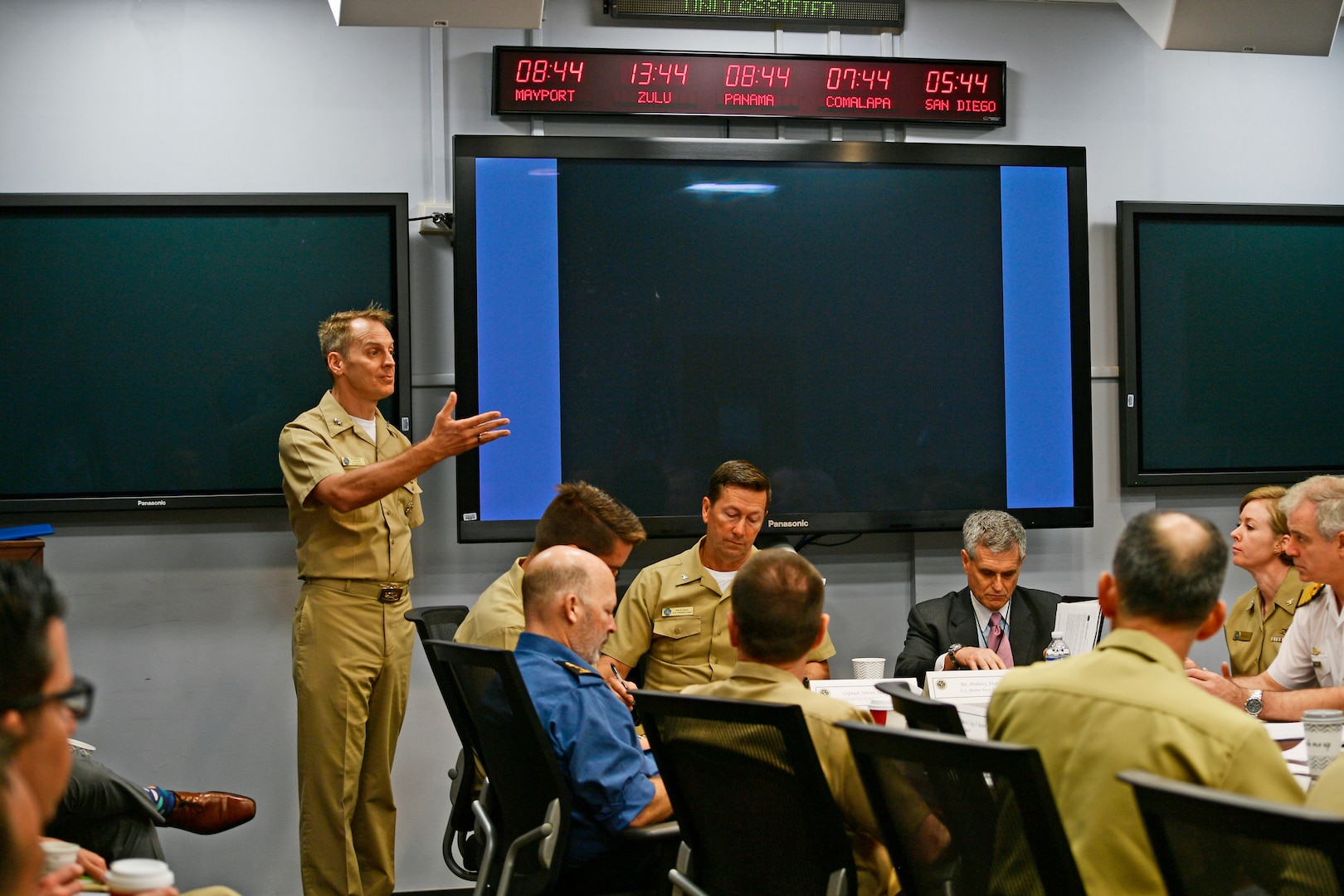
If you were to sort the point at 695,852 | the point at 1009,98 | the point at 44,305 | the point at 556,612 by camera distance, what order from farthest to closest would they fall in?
the point at 1009,98
the point at 44,305
the point at 556,612
the point at 695,852

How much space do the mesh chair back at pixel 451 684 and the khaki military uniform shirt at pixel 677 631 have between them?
56 cm

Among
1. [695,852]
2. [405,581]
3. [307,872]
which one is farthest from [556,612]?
[307,872]

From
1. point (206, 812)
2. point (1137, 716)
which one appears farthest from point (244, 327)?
point (1137, 716)

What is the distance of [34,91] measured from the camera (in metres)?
4.35

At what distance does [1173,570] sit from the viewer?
1743 millimetres

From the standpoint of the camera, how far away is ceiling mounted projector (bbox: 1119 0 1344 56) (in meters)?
3.68

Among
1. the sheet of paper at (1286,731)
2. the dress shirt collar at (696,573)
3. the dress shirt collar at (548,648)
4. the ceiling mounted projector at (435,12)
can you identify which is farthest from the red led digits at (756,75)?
the sheet of paper at (1286,731)

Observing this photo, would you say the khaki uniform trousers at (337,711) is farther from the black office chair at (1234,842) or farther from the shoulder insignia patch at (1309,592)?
the black office chair at (1234,842)

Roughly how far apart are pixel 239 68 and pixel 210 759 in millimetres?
2589

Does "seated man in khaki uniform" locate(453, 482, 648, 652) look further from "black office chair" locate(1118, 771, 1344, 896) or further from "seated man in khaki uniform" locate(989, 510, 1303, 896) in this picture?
"black office chair" locate(1118, 771, 1344, 896)

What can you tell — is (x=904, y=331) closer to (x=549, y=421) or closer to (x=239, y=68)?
(x=549, y=421)

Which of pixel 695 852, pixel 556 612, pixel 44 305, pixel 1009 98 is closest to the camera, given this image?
pixel 695 852

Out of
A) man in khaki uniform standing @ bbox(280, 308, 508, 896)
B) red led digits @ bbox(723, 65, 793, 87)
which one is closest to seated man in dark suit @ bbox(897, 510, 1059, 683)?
man in khaki uniform standing @ bbox(280, 308, 508, 896)

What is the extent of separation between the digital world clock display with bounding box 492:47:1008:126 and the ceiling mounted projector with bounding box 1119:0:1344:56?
2.69ft
